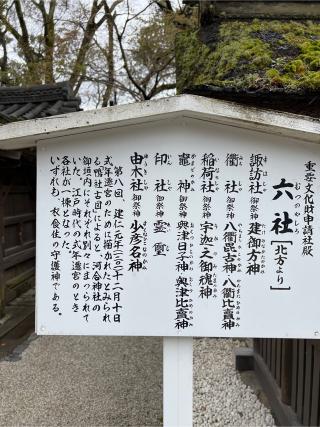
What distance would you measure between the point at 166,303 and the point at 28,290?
7.92 metres

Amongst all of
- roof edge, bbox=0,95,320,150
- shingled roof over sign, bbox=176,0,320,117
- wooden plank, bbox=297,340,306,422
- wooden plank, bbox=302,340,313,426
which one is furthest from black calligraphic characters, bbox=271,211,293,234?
wooden plank, bbox=297,340,306,422

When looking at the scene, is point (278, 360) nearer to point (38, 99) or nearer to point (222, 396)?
point (222, 396)

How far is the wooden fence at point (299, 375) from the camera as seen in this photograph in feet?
11.2

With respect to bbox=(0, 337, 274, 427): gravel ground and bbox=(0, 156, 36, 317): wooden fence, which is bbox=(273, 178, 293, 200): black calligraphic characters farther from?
bbox=(0, 156, 36, 317): wooden fence

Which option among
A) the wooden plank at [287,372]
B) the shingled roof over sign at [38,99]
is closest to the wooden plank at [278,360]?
the wooden plank at [287,372]

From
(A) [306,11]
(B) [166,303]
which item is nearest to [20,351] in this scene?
(B) [166,303]

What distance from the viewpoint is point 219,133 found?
211 cm

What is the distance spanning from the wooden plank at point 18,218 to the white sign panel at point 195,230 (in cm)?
688

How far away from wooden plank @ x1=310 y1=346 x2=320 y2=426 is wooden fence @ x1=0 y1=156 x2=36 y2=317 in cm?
562

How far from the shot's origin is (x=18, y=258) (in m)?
8.92

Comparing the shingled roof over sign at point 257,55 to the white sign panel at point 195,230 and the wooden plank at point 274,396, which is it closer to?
the white sign panel at point 195,230

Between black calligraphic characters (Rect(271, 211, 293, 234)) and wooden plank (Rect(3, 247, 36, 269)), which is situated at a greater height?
black calligraphic characters (Rect(271, 211, 293, 234))

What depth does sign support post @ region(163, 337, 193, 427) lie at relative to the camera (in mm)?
2258

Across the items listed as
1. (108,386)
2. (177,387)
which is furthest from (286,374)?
(177,387)
